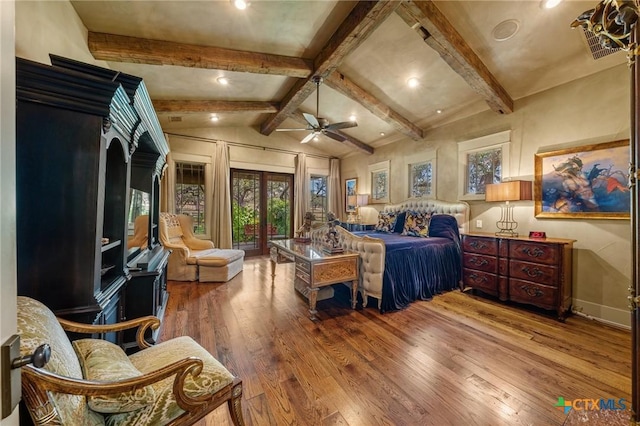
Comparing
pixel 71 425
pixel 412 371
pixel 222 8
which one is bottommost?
pixel 412 371

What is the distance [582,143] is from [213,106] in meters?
5.31

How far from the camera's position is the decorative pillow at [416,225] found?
3.99 meters

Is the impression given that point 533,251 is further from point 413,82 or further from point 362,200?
point 362,200

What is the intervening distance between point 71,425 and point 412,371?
1.94 metres

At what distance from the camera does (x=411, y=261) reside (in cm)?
320

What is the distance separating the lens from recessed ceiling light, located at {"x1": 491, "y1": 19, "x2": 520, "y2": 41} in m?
2.42

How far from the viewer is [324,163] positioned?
690 cm

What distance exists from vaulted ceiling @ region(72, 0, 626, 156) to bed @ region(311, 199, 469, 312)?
1.95 m

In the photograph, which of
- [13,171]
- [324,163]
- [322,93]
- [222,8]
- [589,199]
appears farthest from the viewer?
[324,163]

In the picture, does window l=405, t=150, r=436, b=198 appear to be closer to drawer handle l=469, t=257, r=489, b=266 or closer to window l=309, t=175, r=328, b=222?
drawer handle l=469, t=257, r=489, b=266

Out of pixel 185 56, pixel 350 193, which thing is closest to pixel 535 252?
pixel 350 193

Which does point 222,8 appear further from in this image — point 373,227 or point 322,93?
point 373,227

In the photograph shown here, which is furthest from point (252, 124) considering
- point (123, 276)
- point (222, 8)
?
point (123, 276)

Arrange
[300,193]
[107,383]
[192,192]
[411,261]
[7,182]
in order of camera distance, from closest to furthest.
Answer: [7,182] < [107,383] < [411,261] < [192,192] < [300,193]
